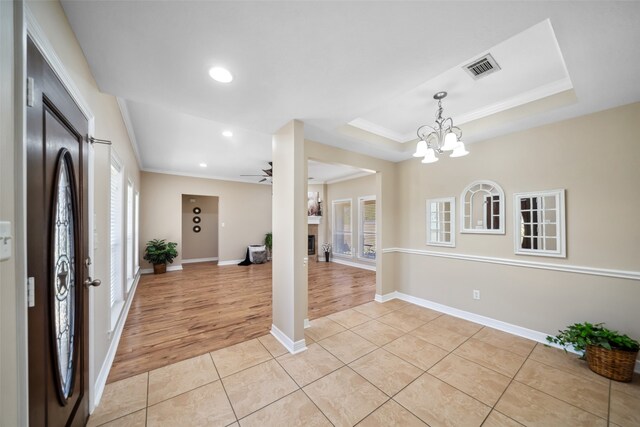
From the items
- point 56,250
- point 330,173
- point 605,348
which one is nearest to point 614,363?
point 605,348

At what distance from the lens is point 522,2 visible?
119 centimetres

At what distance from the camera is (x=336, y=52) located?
5.09 ft

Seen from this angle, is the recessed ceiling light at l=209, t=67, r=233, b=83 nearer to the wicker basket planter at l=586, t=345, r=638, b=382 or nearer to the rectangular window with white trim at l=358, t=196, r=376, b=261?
the wicker basket planter at l=586, t=345, r=638, b=382

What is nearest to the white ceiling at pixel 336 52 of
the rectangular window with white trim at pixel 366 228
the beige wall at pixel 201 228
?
the rectangular window with white trim at pixel 366 228

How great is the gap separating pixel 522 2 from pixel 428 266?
3266 millimetres

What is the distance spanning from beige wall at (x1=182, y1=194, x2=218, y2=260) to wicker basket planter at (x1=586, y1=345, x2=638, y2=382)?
8.59m

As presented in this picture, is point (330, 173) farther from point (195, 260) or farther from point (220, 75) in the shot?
point (195, 260)

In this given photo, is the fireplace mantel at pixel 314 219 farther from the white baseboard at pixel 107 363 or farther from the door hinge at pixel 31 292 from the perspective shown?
the door hinge at pixel 31 292

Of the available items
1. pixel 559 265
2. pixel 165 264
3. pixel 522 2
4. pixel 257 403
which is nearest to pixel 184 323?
pixel 257 403

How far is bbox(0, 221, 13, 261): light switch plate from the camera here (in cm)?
76

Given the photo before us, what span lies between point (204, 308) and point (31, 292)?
299cm

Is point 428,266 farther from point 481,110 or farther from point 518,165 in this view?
point 481,110

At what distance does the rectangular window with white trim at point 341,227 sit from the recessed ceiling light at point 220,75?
5.56m

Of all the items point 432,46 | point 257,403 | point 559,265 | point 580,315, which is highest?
point 432,46
